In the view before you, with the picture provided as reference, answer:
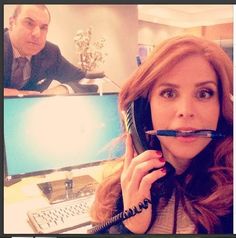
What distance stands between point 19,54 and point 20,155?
1.10 ft

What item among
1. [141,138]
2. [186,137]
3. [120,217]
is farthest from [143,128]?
[120,217]

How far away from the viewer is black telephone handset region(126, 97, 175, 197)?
0.98 metres

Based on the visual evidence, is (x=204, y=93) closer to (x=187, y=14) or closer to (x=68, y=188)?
(x=187, y=14)

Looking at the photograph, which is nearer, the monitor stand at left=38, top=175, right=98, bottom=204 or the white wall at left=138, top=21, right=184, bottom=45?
the white wall at left=138, top=21, right=184, bottom=45

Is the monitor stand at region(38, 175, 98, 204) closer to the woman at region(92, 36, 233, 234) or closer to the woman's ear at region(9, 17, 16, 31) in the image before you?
the woman at region(92, 36, 233, 234)

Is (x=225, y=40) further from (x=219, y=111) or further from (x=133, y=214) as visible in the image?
(x=133, y=214)

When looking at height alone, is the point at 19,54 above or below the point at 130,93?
above

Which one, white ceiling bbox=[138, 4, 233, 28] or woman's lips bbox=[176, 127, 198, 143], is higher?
white ceiling bbox=[138, 4, 233, 28]

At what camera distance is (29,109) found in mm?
1116

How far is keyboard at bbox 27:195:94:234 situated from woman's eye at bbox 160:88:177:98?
0.43 metres

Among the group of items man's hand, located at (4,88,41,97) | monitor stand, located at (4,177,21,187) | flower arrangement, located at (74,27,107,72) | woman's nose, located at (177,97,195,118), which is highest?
flower arrangement, located at (74,27,107,72)

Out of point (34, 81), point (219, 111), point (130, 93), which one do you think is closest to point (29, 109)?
point (34, 81)

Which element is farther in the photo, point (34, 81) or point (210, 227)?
point (34, 81)

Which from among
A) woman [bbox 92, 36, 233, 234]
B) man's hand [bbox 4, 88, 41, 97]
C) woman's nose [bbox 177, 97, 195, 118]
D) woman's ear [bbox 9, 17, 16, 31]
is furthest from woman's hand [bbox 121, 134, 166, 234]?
woman's ear [bbox 9, 17, 16, 31]
